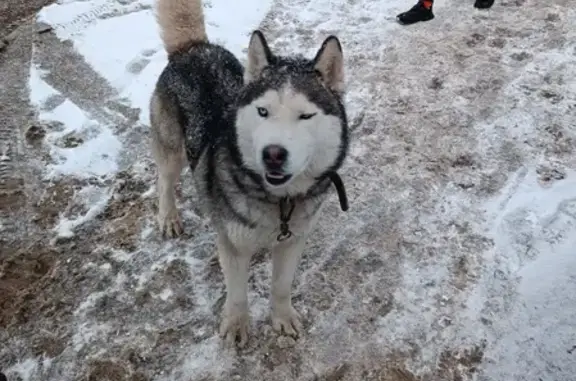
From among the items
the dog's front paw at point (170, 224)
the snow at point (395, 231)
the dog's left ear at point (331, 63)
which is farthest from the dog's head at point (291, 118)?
the dog's front paw at point (170, 224)

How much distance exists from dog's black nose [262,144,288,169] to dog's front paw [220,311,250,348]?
4.01 feet

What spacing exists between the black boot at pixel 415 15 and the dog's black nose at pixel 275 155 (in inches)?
159

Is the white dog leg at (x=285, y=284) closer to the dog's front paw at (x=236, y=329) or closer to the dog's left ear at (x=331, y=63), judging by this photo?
the dog's front paw at (x=236, y=329)

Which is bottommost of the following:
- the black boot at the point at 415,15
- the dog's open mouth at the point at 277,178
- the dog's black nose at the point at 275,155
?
the black boot at the point at 415,15

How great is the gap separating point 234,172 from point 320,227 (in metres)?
1.36

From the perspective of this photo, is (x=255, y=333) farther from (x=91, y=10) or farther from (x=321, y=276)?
(x=91, y=10)

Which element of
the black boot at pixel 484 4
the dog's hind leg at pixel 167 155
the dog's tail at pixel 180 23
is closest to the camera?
the dog's tail at pixel 180 23

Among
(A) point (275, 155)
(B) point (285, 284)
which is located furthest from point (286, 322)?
(A) point (275, 155)

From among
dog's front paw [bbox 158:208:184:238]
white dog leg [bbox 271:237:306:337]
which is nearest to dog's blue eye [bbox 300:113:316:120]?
white dog leg [bbox 271:237:306:337]

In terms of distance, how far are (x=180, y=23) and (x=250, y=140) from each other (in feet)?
4.39

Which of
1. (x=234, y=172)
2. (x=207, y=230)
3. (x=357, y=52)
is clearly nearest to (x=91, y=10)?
(x=357, y=52)

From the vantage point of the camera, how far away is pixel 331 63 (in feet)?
8.78

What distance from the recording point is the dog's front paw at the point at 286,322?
331 cm

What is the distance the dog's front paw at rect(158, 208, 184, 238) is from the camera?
12.7 ft
